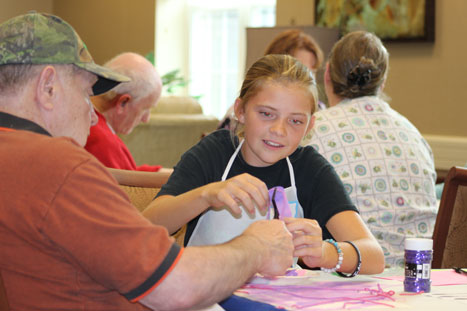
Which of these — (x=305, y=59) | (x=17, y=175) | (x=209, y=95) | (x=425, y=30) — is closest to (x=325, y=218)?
(x=17, y=175)

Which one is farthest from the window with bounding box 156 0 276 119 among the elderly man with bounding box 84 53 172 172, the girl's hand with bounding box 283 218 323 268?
the girl's hand with bounding box 283 218 323 268

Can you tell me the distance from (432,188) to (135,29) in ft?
24.0

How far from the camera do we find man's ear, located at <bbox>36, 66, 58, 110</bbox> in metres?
1.23

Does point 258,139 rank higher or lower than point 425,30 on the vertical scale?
lower

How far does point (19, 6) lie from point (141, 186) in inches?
343

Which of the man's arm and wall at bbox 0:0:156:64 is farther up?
wall at bbox 0:0:156:64

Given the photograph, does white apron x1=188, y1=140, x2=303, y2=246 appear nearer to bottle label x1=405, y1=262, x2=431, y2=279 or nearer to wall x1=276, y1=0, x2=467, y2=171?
bottle label x1=405, y1=262, x2=431, y2=279

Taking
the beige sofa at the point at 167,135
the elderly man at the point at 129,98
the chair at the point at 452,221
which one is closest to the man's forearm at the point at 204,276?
the chair at the point at 452,221

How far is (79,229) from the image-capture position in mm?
1031

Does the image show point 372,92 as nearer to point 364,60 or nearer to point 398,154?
point 364,60

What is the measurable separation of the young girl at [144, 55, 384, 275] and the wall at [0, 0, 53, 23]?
8.27 meters

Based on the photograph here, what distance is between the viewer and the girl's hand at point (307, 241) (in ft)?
5.02

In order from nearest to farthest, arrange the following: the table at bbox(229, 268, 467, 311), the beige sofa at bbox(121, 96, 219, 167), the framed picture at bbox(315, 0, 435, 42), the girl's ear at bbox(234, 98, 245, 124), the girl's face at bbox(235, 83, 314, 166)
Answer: the table at bbox(229, 268, 467, 311), the girl's face at bbox(235, 83, 314, 166), the girl's ear at bbox(234, 98, 245, 124), the beige sofa at bbox(121, 96, 219, 167), the framed picture at bbox(315, 0, 435, 42)

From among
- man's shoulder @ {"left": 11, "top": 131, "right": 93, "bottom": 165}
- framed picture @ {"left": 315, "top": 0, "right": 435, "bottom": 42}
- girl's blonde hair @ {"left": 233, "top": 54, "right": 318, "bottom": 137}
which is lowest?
man's shoulder @ {"left": 11, "top": 131, "right": 93, "bottom": 165}
